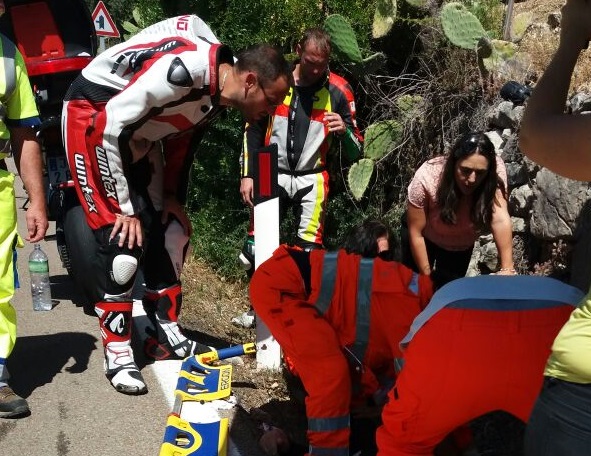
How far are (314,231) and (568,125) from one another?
3487 mm

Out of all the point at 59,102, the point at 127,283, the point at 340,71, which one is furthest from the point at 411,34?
the point at 127,283

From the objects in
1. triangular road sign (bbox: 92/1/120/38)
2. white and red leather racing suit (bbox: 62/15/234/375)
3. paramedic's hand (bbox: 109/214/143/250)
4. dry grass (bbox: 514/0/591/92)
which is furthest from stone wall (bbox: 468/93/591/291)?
triangular road sign (bbox: 92/1/120/38)

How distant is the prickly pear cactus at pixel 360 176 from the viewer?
20.0 feet

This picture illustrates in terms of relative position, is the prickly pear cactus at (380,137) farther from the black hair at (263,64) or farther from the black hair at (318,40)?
the black hair at (263,64)

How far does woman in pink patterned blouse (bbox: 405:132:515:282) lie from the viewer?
4.09m

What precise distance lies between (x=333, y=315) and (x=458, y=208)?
149 cm

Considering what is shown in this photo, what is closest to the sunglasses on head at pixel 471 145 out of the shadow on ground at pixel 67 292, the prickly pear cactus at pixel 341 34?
the prickly pear cactus at pixel 341 34

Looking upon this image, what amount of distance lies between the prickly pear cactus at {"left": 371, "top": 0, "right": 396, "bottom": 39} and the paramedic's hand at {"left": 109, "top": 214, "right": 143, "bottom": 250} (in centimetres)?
321

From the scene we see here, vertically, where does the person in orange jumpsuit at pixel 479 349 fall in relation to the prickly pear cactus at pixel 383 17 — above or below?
below

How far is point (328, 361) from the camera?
2918 mm

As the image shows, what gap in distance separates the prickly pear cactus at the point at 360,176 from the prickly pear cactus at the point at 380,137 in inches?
4.8

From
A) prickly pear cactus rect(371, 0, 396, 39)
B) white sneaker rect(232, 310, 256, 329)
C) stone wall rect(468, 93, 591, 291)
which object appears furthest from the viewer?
prickly pear cactus rect(371, 0, 396, 39)

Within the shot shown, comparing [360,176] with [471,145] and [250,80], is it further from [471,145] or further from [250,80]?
[250,80]

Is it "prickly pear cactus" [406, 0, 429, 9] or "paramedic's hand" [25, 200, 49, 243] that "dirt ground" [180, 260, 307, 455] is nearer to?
"paramedic's hand" [25, 200, 49, 243]
